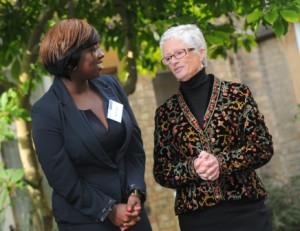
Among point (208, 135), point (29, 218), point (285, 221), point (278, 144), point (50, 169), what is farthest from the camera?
point (278, 144)

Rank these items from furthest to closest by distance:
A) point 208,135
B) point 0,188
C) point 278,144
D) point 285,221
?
1. point 278,144
2. point 285,221
3. point 0,188
4. point 208,135

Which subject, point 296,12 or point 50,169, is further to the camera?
point 296,12

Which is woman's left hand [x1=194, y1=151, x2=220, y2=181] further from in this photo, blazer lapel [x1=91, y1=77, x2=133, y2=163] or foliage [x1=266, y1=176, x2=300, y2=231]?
foliage [x1=266, y1=176, x2=300, y2=231]

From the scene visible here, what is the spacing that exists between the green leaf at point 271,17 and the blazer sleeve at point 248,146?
3.27ft

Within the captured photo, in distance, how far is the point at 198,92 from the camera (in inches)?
135

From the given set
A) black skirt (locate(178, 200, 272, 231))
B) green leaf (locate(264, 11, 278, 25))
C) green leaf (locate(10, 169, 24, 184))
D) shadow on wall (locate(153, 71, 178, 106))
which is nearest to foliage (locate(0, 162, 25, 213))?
green leaf (locate(10, 169, 24, 184))

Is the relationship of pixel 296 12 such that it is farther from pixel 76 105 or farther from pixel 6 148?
pixel 6 148

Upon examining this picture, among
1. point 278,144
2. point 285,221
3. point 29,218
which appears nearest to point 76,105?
point 29,218

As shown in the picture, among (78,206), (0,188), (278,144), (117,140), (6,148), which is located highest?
(117,140)

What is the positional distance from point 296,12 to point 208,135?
1.31m

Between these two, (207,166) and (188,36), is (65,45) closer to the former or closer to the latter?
(188,36)

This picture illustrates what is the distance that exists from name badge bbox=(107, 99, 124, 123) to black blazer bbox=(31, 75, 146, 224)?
7cm

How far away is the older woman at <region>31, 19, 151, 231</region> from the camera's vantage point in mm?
3031

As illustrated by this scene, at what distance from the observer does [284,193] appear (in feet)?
28.5
